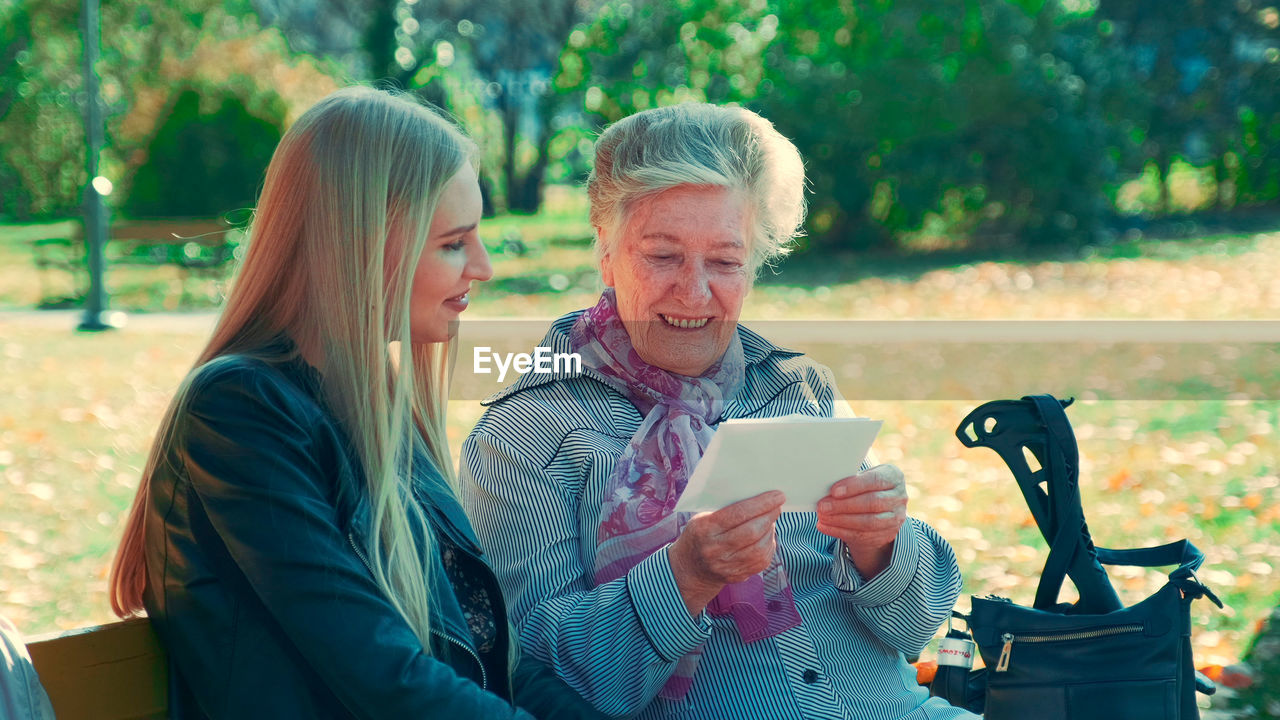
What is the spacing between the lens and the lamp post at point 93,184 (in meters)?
11.6

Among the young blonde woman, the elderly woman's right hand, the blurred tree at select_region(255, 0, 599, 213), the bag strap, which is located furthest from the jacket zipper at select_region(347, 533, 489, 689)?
the blurred tree at select_region(255, 0, 599, 213)

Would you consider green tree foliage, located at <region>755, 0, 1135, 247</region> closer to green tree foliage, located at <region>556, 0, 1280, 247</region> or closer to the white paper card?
green tree foliage, located at <region>556, 0, 1280, 247</region>

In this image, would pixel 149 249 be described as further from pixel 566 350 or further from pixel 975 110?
pixel 566 350

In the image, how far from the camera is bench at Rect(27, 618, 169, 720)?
170 cm

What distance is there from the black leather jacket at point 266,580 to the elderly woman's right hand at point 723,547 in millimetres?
466

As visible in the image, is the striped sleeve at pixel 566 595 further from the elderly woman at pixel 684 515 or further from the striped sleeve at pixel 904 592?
the striped sleeve at pixel 904 592

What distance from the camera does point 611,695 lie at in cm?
209

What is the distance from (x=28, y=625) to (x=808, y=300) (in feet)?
36.7

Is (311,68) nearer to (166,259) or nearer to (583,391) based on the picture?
(166,259)

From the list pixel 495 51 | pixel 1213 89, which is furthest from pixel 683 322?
pixel 495 51

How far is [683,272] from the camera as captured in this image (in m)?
2.44

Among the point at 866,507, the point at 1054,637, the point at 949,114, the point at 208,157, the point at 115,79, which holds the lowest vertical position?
the point at 208,157

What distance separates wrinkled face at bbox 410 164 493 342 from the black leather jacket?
1.07 ft

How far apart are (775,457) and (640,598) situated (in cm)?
37
